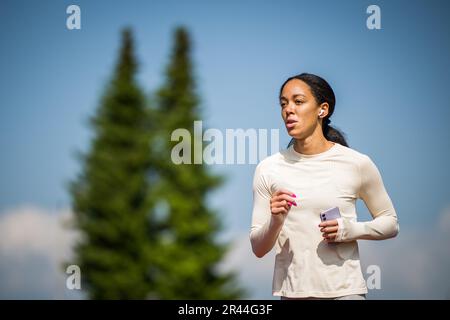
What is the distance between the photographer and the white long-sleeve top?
3369mm

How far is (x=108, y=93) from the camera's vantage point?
1814cm

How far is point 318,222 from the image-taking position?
3387 millimetres

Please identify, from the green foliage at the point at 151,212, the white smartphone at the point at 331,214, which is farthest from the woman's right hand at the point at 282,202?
the green foliage at the point at 151,212

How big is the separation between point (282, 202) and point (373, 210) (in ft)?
1.87

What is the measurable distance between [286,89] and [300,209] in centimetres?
58

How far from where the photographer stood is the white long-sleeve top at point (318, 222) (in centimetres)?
337

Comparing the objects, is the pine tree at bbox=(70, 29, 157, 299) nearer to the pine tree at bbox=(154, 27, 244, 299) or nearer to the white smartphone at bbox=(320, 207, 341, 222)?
the pine tree at bbox=(154, 27, 244, 299)

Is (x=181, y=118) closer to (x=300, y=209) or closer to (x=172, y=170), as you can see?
(x=172, y=170)

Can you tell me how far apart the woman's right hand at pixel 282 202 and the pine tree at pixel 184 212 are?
12112 millimetres

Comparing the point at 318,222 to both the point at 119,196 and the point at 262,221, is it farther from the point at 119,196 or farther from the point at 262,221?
the point at 119,196

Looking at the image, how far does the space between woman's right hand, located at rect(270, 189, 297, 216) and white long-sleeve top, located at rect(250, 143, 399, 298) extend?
55 millimetres

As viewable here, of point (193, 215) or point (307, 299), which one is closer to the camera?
point (307, 299)

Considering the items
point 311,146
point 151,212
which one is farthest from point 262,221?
point 151,212
